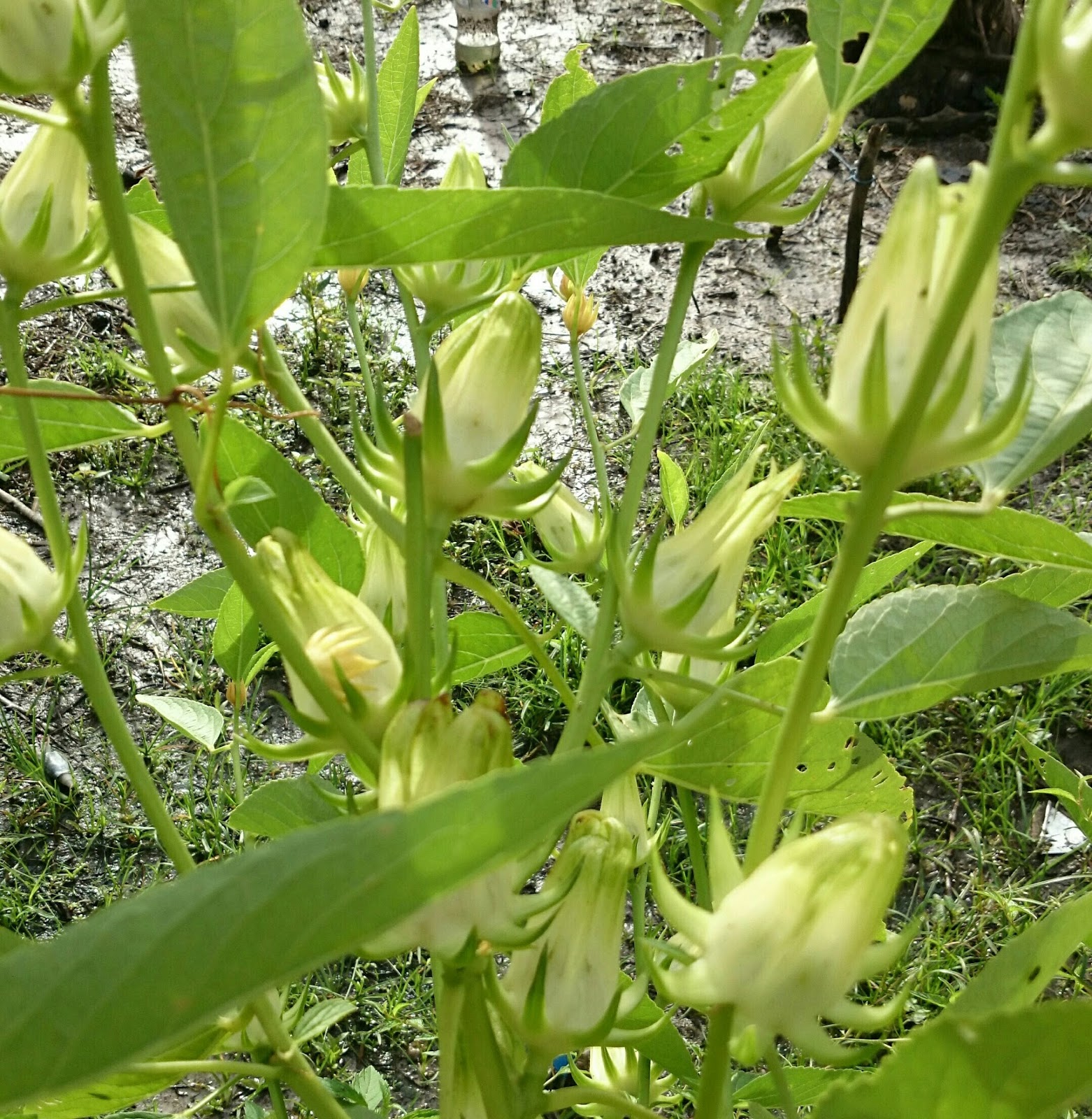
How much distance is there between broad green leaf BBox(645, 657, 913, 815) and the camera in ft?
1.26

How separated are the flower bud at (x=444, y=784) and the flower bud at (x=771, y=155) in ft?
0.64

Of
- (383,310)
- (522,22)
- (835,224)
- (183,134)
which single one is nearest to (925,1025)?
(183,134)

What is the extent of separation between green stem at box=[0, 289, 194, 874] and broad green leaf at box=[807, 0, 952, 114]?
0.83 feet

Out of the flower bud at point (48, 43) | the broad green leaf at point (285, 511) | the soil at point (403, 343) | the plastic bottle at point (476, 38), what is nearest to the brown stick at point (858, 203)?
the soil at point (403, 343)

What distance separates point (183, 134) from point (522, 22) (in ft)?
7.88

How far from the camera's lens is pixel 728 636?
1.10ft

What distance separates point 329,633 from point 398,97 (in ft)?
1.04

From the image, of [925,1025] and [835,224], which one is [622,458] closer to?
[835,224]

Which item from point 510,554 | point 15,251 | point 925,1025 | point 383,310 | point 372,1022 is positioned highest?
point 15,251

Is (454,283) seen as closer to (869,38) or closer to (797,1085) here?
(869,38)

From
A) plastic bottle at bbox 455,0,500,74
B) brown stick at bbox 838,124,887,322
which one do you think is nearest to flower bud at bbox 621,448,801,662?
brown stick at bbox 838,124,887,322

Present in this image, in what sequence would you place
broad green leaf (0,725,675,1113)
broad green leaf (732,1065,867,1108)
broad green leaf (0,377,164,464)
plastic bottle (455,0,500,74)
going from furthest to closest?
plastic bottle (455,0,500,74)
broad green leaf (732,1065,867,1108)
broad green leaf (0,377,164,464)
broad green leaf (0,725,675,1113)

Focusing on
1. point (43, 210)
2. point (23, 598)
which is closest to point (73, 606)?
point (23, 598)

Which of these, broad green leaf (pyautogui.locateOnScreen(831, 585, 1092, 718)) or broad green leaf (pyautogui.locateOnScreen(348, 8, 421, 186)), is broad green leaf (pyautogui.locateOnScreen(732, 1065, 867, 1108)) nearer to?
broad green leaf (pyautogui.locateOnScreen(831, 585, 1092, 718))
